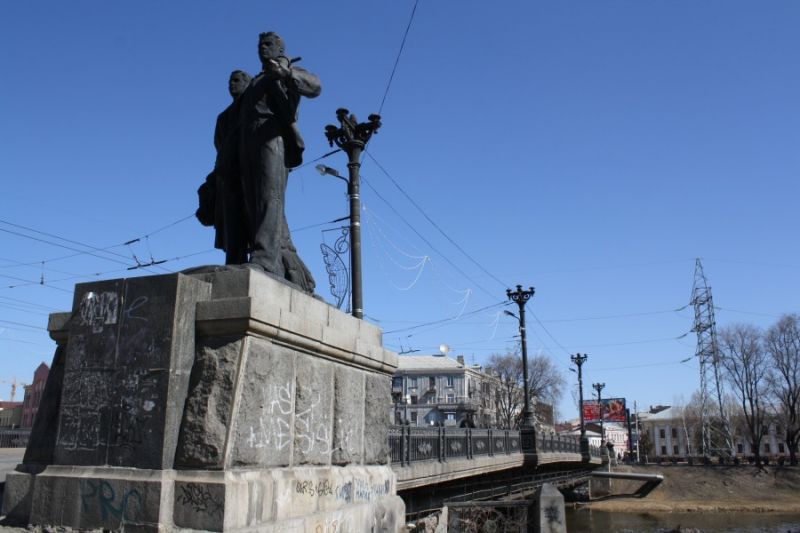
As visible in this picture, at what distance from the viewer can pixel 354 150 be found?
42.2 feet

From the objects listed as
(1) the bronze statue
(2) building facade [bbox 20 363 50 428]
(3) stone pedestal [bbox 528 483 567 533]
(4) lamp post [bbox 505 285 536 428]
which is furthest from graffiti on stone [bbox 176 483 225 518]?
(2) building facade [bbox 20 363 50 428]

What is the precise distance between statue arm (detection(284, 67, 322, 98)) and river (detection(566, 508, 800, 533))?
35.1 meters

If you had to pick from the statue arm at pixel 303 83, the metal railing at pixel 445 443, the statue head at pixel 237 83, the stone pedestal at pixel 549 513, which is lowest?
the stone pedestal at pixel 549 513

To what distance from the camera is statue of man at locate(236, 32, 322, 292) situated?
512cm

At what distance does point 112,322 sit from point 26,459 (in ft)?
4.27

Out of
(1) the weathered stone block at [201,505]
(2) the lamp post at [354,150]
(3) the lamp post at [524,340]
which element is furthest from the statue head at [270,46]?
(3) the lamp post at [524,340]

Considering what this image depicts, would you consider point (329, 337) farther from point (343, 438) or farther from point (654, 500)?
point (654, 500)

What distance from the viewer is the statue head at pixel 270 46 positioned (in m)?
5.33

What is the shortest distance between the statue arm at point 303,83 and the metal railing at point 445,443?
9.03 meters

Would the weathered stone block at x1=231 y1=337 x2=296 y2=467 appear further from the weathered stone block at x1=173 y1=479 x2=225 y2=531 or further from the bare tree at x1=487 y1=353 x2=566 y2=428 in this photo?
the bare tree at x1=487 y1=353 x2=566 y2=428

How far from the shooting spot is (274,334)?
14.2 ft

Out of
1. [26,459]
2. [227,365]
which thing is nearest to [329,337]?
[227,365]

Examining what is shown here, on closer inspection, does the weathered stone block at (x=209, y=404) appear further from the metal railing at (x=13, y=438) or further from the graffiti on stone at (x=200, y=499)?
the metal railing at (x=13, y=438)

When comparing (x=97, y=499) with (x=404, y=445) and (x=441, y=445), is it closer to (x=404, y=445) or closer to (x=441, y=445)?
(x=404, y=445)
